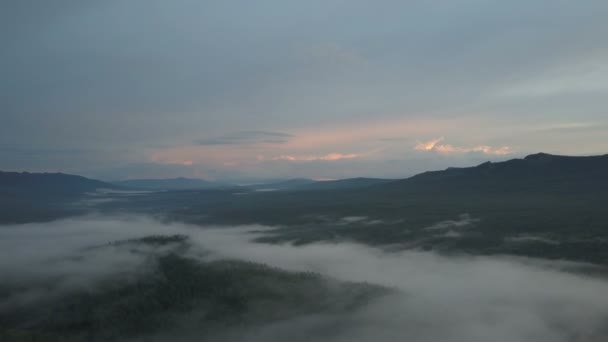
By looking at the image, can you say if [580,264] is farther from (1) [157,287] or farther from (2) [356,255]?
(1) [157,287]

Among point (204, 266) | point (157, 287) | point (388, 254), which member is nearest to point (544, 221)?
point (388, 254)

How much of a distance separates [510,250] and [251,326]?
4645 inches

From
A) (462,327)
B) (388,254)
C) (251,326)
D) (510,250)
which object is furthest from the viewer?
(388,254)

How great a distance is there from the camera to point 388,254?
7018 inches

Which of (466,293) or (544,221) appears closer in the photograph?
(466,293)

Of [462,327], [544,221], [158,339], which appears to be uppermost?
[544,221]

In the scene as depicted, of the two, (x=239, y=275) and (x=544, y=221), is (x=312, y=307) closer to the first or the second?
(x=239, y=275)

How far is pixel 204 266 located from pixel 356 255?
250 feet

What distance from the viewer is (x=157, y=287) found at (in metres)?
137

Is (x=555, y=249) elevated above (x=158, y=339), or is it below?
above

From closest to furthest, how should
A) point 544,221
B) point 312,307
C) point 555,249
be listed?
point 312,307 < point 555,249 < point 544,221

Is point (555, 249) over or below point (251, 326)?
over

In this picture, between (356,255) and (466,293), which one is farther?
(356,255)

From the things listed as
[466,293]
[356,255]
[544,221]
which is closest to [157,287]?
[356,255]
